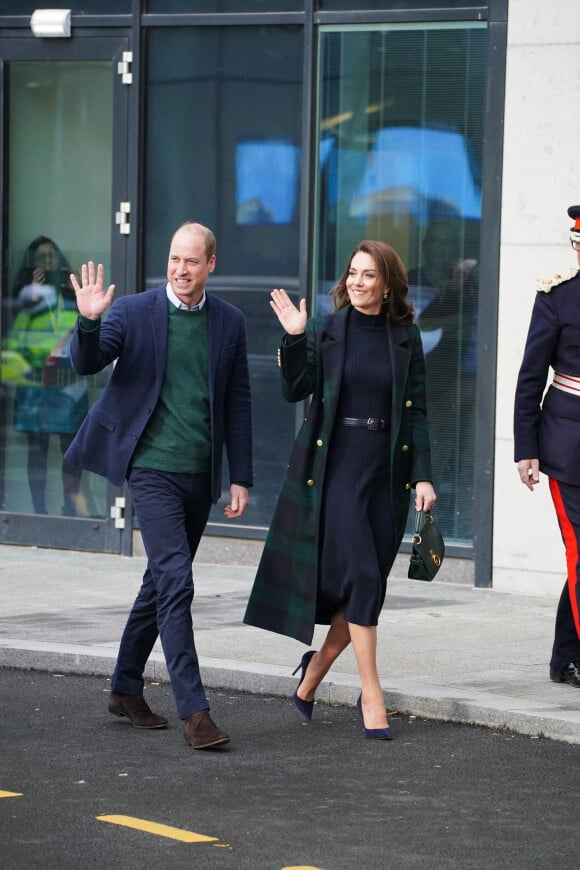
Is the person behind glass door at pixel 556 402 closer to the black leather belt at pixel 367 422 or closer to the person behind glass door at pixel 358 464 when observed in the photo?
the person behind glass door at pixel 358 464

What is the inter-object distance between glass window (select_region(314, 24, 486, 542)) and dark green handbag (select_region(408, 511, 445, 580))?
12.7 feet

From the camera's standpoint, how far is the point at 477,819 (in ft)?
18.8

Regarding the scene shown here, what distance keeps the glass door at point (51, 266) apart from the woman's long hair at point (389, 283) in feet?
16.4

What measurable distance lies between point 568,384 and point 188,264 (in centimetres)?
168

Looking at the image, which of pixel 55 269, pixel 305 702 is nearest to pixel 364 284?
pixel 305 702

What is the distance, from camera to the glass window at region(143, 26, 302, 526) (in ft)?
Answer: 37.6

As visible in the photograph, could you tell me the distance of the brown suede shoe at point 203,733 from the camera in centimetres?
665

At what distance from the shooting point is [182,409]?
698 centimetres

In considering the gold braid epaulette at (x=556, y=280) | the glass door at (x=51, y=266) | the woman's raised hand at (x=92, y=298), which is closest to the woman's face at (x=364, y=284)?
the gold braid epaulette at (x=556, y=280)

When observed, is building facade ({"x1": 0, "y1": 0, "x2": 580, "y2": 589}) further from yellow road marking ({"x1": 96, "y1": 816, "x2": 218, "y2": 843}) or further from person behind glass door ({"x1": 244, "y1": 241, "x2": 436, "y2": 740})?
yellow road marking ({"x1": 96, "y1": 816, "x2": 218, "y2": 843})

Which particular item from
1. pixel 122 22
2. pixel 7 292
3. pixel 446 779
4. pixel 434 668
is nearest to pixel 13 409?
pixel 7 292

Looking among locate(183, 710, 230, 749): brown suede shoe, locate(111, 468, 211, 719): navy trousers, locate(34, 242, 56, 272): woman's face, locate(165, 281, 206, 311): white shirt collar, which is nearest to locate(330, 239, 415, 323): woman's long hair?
locate(165, 281, 206, 311): white shirt collar

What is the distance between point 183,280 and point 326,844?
7.85ft

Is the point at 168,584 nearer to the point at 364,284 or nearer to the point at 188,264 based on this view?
the point at 188,264
